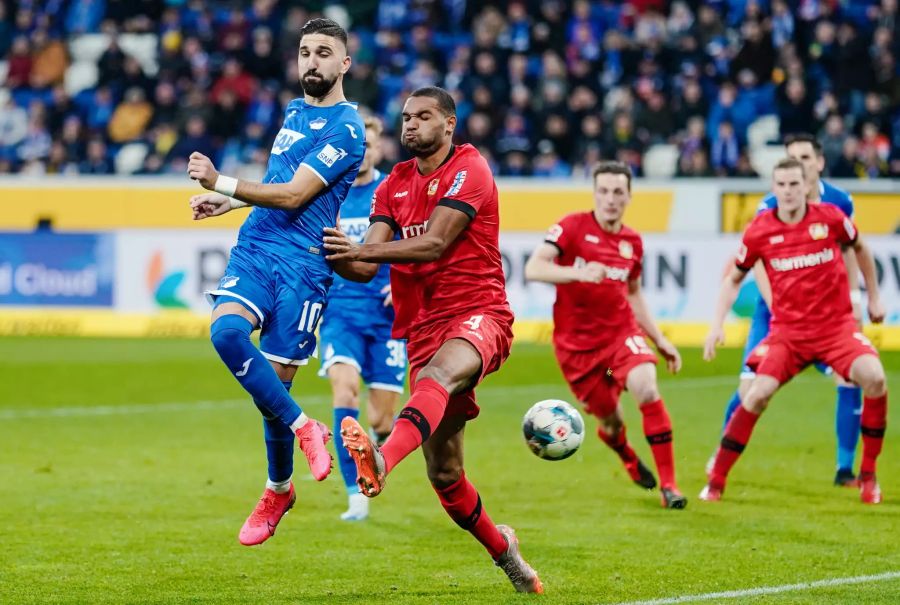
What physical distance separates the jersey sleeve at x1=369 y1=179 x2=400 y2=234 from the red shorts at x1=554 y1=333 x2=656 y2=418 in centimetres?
323

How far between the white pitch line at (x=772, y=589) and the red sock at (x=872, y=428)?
236 centimetres

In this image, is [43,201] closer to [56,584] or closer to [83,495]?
[83,495]

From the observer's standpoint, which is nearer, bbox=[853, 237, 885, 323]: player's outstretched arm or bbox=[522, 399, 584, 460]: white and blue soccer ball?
bbox=[522, 399, 584, 460]: white and blue soccer ball

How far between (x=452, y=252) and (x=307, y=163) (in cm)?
Answer: 85

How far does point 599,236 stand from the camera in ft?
32.7

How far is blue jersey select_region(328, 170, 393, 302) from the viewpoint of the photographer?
936 cm

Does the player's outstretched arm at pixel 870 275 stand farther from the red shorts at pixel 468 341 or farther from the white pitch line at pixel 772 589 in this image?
the red shorts at pixel 468 341

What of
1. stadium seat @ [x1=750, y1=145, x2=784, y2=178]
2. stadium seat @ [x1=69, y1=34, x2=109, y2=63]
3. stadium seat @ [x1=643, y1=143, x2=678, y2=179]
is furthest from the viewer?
stadium seat @ [x1=69, y1=34, x2=109, y2=63]

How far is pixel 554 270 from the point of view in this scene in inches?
369

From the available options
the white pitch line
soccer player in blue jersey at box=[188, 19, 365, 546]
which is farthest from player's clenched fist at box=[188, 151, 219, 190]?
the white pitch line

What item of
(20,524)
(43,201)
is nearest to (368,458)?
(20,524)

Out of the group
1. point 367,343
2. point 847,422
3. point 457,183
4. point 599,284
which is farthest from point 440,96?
point 847,422

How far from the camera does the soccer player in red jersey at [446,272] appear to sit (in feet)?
21.0

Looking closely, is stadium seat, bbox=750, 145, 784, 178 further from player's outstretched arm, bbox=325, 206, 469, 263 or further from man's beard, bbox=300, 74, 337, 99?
player's outstretched arm, bbox=325, 206, 469, 263
